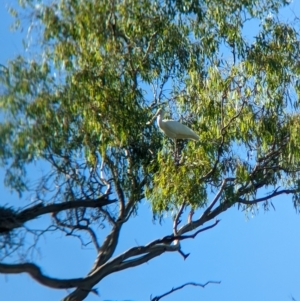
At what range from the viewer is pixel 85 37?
446 inches

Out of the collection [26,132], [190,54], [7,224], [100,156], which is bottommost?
[7,224]

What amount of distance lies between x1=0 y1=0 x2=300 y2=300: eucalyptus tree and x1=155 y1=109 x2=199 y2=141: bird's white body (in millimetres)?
219

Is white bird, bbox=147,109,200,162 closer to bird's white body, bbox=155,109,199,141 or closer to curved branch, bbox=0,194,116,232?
bird's white body, bbox=155,109,199,141

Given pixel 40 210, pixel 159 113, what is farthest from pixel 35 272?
pixel 159 113

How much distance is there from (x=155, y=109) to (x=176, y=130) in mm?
752

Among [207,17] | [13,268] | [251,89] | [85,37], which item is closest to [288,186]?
[251,89]

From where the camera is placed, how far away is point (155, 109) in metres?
12.5

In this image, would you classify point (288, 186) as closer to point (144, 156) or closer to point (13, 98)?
point (144, 156)

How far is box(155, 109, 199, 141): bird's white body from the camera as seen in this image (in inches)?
463

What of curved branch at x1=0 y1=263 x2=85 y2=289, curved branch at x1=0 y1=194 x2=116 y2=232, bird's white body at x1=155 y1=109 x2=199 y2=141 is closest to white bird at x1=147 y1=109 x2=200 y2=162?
bird's white body at x1=155 y1=109 x2=199 y2=141

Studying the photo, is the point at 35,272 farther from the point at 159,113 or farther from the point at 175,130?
the point at 159,113

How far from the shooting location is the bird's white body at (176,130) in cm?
1177

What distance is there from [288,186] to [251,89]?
127 cm

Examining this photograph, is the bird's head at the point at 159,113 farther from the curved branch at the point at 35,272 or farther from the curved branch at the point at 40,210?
the curved branch at the point at 35,272
